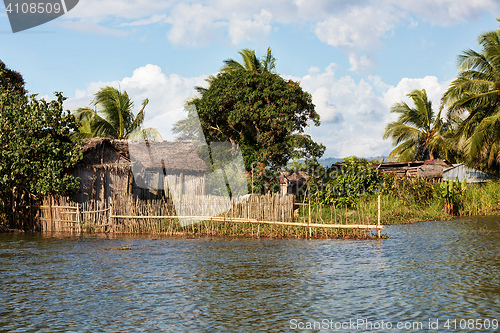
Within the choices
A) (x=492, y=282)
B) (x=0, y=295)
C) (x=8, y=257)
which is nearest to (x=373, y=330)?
(x=492, y=282)

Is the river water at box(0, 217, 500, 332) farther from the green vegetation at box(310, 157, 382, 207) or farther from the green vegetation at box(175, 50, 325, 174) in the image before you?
the green vegetation at box(175, 50, 325, 174)

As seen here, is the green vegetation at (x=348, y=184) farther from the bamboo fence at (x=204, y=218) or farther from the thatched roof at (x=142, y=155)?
the thatched roof at (x=142, y=155)

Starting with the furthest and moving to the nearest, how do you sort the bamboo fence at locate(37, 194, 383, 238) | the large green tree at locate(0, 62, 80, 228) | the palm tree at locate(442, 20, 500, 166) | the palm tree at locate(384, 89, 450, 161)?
the palm tree at locate(384, 89, 450, 161)
the palm tree at locate(442, 20, 500, 166)
the large green tree at locate(0, 62, 80, 228)
the bamboo fence at locate(37, 194, 383, 238)

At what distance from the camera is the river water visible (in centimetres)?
630

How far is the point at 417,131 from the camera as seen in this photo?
30.8 meters

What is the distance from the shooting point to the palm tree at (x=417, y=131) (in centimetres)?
3042

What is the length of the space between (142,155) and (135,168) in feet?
2.10

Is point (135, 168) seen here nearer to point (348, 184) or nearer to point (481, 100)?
point (348, 184)

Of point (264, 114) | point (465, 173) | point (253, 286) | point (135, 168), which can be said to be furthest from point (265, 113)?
point (465, 173)

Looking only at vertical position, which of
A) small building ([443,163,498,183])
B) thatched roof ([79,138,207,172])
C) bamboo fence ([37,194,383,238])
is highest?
thatched roof ([79,138,207,172])

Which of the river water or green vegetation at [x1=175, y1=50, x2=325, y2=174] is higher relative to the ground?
green vegetation at [x1=175, y1=50, x2=325, y2=174]

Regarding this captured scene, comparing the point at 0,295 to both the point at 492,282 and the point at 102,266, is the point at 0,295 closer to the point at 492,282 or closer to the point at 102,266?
the point at 102,266

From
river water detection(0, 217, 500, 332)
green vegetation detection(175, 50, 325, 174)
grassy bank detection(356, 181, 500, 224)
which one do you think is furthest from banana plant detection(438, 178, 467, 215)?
river water detection(0, 217, 500, 332)

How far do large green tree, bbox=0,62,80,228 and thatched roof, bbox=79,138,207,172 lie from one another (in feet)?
2.86
